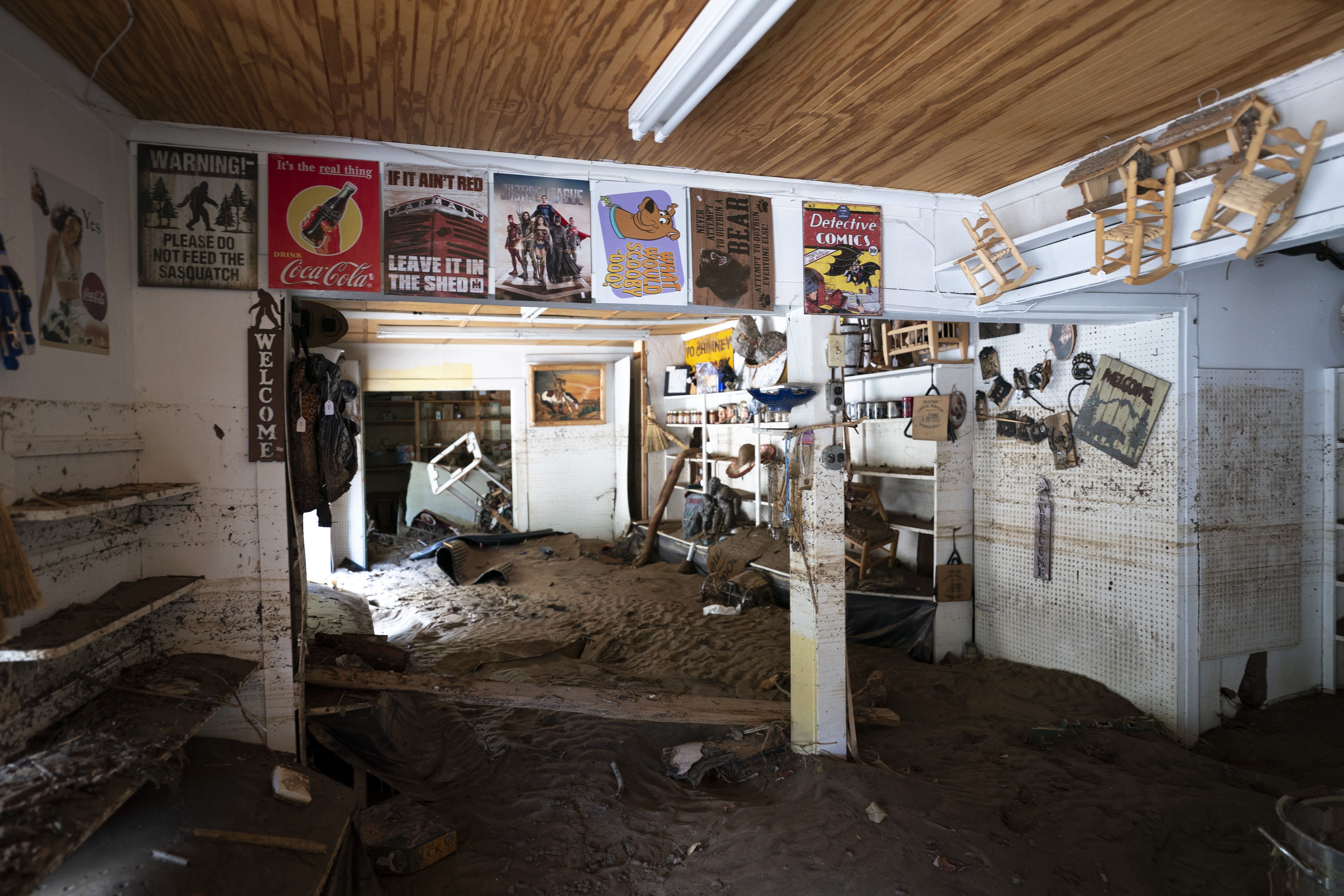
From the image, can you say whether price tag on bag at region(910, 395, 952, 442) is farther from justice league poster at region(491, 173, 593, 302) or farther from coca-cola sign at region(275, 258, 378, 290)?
coca-cola sign at region(275, 258, 378, 290)

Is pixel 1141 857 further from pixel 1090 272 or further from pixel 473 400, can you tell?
pixel 473 400

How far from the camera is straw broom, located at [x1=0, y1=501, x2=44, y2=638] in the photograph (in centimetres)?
210

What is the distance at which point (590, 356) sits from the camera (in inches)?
451

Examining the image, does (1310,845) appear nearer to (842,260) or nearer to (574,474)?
(842,260)

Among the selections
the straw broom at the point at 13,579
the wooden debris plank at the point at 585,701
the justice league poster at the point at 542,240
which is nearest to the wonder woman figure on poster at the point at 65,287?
the straw broom at the point at 13,579

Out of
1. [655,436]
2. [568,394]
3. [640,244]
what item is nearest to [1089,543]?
[640,244]

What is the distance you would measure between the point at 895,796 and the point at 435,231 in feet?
12.6

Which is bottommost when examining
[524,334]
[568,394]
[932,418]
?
[932,418]

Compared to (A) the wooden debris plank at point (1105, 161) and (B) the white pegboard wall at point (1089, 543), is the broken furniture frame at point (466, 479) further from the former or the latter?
(A) the wooden debris plank at point (1105, 161)

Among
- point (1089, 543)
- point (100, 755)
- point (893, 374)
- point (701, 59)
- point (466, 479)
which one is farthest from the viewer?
point (466, 479)

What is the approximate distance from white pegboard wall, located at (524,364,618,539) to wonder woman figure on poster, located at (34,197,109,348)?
8.37 meters

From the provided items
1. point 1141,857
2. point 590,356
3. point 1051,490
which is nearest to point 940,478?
point 1051,490

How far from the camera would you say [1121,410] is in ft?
16.4

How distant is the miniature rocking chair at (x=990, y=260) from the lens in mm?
3740
